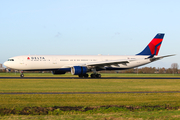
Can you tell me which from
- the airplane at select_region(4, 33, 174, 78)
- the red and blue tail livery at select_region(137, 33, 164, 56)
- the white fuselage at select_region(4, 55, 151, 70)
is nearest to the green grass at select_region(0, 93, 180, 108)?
the airplane at select_region(4, 33, 174, 78)

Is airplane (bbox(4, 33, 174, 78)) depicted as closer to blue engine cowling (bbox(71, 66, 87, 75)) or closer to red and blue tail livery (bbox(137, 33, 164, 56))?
blue engine cowling (bbox(71, 66, 87, 75))

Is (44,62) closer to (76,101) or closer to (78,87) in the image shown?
(78,87)

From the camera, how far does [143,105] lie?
16188mm

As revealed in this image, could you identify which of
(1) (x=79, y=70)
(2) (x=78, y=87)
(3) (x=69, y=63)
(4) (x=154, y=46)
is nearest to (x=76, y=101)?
(2) (x=78, y=87)

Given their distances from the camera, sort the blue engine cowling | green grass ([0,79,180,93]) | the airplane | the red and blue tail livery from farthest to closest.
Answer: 1. the red and blue tail livery
2. the airplane
3. the blue engine cowling
4. green grass ([0,79,180,93])

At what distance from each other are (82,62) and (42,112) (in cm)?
3657

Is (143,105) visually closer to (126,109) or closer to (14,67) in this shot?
(126,109)

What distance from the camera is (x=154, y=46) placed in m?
56.8

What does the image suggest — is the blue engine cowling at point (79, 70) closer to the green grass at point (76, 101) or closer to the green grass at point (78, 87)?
the green grass at point (78, 87)

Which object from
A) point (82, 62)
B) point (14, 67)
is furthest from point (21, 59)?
point (82, 62)

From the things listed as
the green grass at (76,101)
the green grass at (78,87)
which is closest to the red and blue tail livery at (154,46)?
the green grass at (78,87)

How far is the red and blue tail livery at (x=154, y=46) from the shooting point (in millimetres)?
56812

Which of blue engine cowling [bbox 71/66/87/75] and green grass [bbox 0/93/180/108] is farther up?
blue engine cowling [bbox 71/66/87/75]

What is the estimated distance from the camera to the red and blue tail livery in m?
56.8
